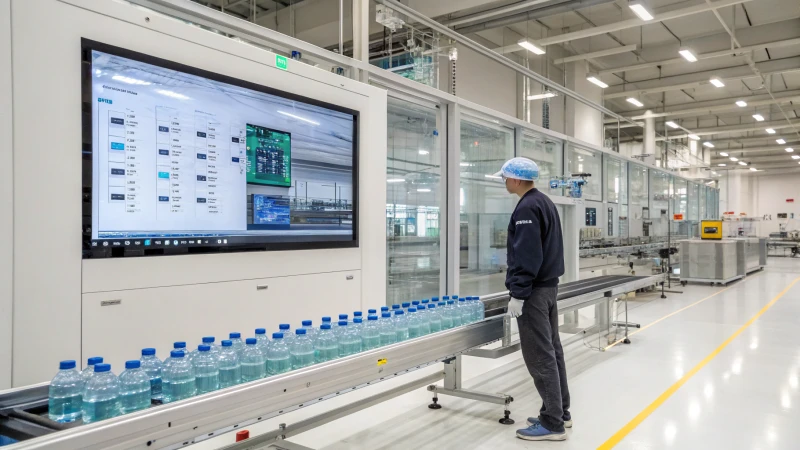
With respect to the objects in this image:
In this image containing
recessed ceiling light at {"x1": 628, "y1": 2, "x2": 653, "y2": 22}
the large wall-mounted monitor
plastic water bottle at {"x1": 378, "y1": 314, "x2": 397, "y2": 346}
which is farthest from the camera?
recessed ceiling light at {"x1": 628, "y1": 2, "x2": 653, "y2": 22}

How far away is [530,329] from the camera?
3.63m

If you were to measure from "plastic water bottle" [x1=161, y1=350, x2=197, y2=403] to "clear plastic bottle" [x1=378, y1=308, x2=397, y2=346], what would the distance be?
1174mm

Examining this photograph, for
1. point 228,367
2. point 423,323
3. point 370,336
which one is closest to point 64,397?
point 228,367

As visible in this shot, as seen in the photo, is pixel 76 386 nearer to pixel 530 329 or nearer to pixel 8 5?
pixel 8 5

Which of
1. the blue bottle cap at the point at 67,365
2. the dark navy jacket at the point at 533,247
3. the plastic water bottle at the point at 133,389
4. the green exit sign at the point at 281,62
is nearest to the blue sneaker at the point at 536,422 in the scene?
the dark navy jacket at the point at 533,247

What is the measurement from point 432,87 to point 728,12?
8612 millimetres

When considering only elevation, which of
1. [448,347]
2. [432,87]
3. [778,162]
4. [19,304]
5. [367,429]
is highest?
[778,162]

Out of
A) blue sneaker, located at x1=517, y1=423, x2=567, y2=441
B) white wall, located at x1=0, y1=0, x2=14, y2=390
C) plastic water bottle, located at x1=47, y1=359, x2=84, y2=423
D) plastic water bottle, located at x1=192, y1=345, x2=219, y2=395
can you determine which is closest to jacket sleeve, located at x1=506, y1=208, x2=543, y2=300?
blue sneaker, located at x1=517, y1=423, x2=567, y2=441

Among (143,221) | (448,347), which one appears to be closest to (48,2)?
(143,221)

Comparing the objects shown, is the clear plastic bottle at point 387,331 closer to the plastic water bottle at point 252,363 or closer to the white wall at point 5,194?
the plastic water bottle at point 252,363

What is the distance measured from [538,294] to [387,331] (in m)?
1.21

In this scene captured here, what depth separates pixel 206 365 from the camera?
2.14m

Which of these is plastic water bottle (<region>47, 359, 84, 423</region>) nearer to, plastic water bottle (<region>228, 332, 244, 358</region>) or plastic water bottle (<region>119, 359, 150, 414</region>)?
plastic water bottle (<region>119, 359, 150, 414</region>)

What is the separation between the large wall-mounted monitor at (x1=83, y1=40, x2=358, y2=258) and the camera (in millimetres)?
2850
